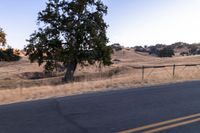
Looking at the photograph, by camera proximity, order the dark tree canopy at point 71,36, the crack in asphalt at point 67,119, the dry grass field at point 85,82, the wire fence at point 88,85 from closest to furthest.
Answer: the crack in asphalt at point 67,119
the wire fence at point 88,85
the dry grass field at point 85,82
the dark tree canopy at point 71,36

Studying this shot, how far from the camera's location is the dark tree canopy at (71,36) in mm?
32656

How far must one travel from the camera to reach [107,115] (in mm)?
9305

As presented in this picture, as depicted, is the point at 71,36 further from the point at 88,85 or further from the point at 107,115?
the point at 107,115

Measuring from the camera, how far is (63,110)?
33.7 feet

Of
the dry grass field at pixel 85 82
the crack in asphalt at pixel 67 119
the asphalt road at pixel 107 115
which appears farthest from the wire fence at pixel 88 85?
the crack in asphalt at pixel 67 119

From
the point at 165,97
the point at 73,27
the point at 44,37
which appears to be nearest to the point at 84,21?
the point at 73,27

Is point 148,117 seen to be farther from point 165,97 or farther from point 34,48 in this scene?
point 34,48

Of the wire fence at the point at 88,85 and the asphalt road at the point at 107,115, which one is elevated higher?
the asphalt road at the point at 107,115

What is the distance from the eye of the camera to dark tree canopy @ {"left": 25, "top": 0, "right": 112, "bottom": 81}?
32656mm

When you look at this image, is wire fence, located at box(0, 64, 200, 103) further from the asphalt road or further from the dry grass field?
the asphalt road

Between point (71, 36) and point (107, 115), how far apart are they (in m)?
24.2

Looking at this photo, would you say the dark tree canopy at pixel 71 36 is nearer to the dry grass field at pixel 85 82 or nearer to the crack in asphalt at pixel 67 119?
the dry grass field at pixel 85 82

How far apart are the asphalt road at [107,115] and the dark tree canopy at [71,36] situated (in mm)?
20486

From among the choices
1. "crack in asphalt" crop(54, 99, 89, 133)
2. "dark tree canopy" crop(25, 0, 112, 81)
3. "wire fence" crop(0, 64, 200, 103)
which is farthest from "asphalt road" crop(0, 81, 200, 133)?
"dark tree canopy" crop(25, 0, 112, 81)
